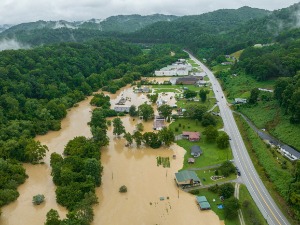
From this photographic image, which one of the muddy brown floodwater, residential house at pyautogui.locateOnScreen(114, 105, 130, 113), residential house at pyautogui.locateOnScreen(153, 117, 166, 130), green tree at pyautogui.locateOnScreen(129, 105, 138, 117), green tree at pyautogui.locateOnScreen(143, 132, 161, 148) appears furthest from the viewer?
residential house at pyautogui.locateOnScreen(114, 105, 130, 113)

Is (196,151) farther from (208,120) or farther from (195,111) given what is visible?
(195,111)

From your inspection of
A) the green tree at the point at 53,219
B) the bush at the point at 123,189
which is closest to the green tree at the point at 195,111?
the bush at the point at 123,189

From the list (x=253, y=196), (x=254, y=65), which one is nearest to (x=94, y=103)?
(x=254, y=65)

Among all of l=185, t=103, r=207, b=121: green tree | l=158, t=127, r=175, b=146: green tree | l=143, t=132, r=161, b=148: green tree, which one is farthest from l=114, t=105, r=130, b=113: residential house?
l=158, t=127, r=175, b=146: green tree

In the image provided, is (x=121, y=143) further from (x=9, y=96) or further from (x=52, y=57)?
(x=52, y=57)

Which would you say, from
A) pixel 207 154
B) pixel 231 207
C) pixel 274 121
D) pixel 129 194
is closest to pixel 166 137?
pixel 207 154

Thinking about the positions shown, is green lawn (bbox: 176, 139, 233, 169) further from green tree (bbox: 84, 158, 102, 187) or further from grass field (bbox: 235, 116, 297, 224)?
green tree (bbox: 84, 158, 102, 187)
